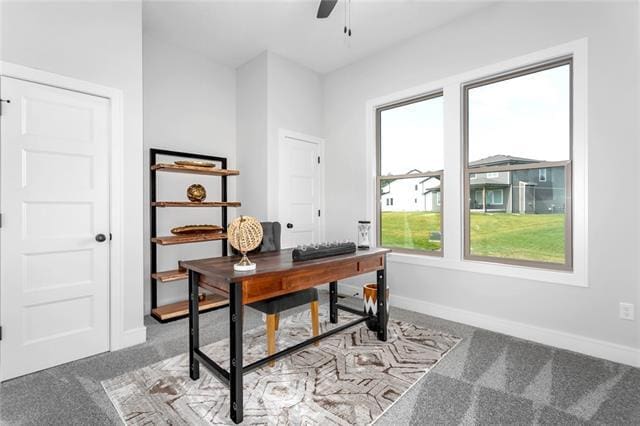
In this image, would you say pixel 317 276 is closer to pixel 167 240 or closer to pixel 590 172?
pixel 167 240

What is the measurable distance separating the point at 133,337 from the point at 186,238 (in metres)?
1.05

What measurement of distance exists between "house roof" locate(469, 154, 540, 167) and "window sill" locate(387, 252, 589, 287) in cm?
97

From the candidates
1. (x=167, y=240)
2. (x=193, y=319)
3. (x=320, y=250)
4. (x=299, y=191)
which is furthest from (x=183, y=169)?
(x=320, y=250)

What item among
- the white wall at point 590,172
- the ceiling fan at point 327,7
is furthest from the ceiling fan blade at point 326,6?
the white wall at point 590,172

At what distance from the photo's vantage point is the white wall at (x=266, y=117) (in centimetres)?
392

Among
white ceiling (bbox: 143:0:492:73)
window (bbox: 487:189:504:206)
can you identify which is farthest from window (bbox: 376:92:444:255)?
white ceiling (bbox: 143:0:492:73)

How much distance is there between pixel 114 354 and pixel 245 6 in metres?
3.29

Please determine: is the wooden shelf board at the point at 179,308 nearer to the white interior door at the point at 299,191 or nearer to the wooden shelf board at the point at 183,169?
the white interior door at the point at 299,191

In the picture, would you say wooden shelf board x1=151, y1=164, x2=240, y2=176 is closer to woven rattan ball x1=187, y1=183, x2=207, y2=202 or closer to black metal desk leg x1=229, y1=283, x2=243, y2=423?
woven rattan ball x1=187, y1=183, x2=207, y2=202

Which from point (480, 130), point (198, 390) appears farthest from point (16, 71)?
point (480, 130)

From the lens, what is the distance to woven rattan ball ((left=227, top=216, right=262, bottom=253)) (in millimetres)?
1904

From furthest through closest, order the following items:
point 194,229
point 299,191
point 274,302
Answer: point 299,191 < point 194,229 < point 274,302

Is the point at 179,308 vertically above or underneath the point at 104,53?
underneath

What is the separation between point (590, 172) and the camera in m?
2.52
